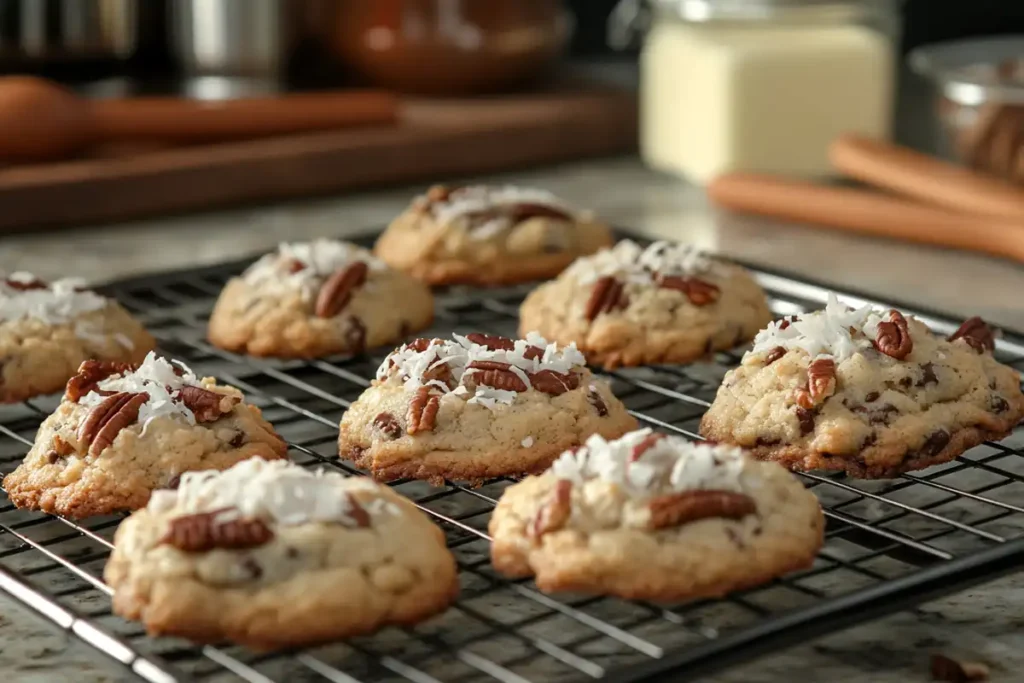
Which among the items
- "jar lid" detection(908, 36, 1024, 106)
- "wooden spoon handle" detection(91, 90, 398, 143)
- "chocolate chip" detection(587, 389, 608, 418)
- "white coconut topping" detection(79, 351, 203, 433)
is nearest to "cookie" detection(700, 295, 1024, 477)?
"chocolate chip" detection(587, 389, 608, 418)

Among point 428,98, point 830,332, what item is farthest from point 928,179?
point 428,98

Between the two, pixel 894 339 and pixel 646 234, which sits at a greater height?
pixel 894 339

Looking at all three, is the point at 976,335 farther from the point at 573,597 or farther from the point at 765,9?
the point at 765,9

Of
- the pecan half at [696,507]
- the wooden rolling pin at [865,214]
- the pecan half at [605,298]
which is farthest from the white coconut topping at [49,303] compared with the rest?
the wooden rolling pin at [865,214]

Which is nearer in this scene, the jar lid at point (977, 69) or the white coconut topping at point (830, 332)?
the white coconut topping at point (830, 332)

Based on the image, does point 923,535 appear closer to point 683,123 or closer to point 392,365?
point 392,365

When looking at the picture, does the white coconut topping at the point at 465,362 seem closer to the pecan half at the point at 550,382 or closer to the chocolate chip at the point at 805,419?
the pecan half at the point at 550,382
